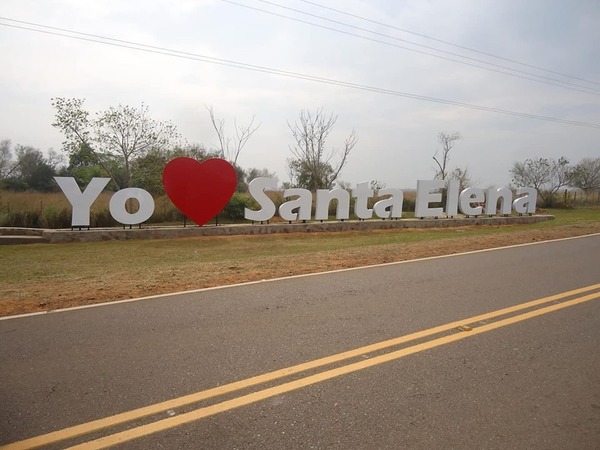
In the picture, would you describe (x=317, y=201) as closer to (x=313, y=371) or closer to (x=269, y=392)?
→ (x=313, y=371)

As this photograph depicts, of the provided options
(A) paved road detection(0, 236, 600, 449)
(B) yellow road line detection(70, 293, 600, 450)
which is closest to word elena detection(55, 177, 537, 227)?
(A) paved road detection(0, 236, 600, 449)

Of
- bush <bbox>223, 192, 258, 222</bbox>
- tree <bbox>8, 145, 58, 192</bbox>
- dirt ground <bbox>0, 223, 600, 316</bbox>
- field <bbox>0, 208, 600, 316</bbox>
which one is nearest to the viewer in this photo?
dirt ground <bbox>0, 223, 600, 316</bbox>

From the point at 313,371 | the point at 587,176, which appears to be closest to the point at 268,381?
the point at 313,371

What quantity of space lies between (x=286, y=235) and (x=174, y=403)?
16020 mm

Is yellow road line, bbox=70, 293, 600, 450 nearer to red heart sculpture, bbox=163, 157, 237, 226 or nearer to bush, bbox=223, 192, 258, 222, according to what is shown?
red heart sculpture, bbox=163, 157, 237, 226

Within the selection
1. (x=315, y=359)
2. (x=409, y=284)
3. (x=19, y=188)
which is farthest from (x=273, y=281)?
(x=19, y=188)

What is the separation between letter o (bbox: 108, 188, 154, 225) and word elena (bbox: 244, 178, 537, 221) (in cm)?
445

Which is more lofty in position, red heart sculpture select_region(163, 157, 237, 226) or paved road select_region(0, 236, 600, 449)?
red heart sculpture select_region(163, 157, 237, 226)

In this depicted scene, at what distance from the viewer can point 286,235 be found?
63.8 ft

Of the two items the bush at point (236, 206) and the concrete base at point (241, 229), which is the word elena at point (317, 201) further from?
the bush at point (236, 206)

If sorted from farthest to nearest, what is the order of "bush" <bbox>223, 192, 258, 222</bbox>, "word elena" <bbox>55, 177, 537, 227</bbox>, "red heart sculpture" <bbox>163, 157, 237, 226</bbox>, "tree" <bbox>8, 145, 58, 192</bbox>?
"tree" <bbox>8, 145, 58, 192</bbox> < "bush" <bbox>223, 192, 258, 222</bbox> < "red heart sculpture" <bbox>163, 157, 237, 226</bbox> < "word elena" <bbox>55, 177, 537, 227</bbox>

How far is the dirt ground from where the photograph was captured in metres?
6.88

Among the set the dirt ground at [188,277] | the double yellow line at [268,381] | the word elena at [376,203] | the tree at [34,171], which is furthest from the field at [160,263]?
the tree at [34,171]

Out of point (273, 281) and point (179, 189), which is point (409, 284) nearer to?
point (273, 281)
